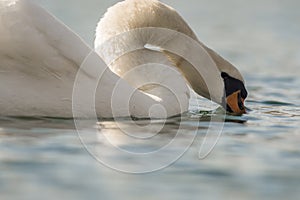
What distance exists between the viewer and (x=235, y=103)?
10445 millimetres

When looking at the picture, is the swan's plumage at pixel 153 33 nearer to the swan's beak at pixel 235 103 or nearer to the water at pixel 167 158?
the swan's beak at pixel 235 103

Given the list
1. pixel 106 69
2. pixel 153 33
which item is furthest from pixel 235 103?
pixel 106 69

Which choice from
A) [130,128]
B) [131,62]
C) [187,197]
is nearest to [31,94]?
[130,128]

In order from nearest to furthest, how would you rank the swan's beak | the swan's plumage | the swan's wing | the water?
A: the water, the swan's wing, the swan's plumage, the swan's beak

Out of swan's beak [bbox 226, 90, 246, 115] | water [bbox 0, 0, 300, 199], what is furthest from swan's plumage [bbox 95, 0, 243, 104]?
water [bbox 0, 0, 300, 199]

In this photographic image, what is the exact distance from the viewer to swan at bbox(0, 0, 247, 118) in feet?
27.2

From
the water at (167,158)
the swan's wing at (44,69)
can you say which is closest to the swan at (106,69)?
the swan's wing at (44,69)

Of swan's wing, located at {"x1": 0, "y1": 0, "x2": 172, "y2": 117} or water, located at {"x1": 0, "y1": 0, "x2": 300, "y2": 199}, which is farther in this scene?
swan's wing, located at {"x1": 0, "y1": 0, "x2": 172, "y2": 117}

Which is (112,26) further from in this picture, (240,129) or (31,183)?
(31,183)

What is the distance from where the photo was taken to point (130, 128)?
27.9 feet

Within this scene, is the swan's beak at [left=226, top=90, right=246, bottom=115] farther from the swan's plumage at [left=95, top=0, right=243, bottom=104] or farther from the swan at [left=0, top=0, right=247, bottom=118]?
the swan's plumage at [left=95, top=0, right=243, bottom=104]

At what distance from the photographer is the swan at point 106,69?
8.29 meters

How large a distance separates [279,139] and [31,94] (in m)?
2.64

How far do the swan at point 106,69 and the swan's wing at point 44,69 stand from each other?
0.01 metres
